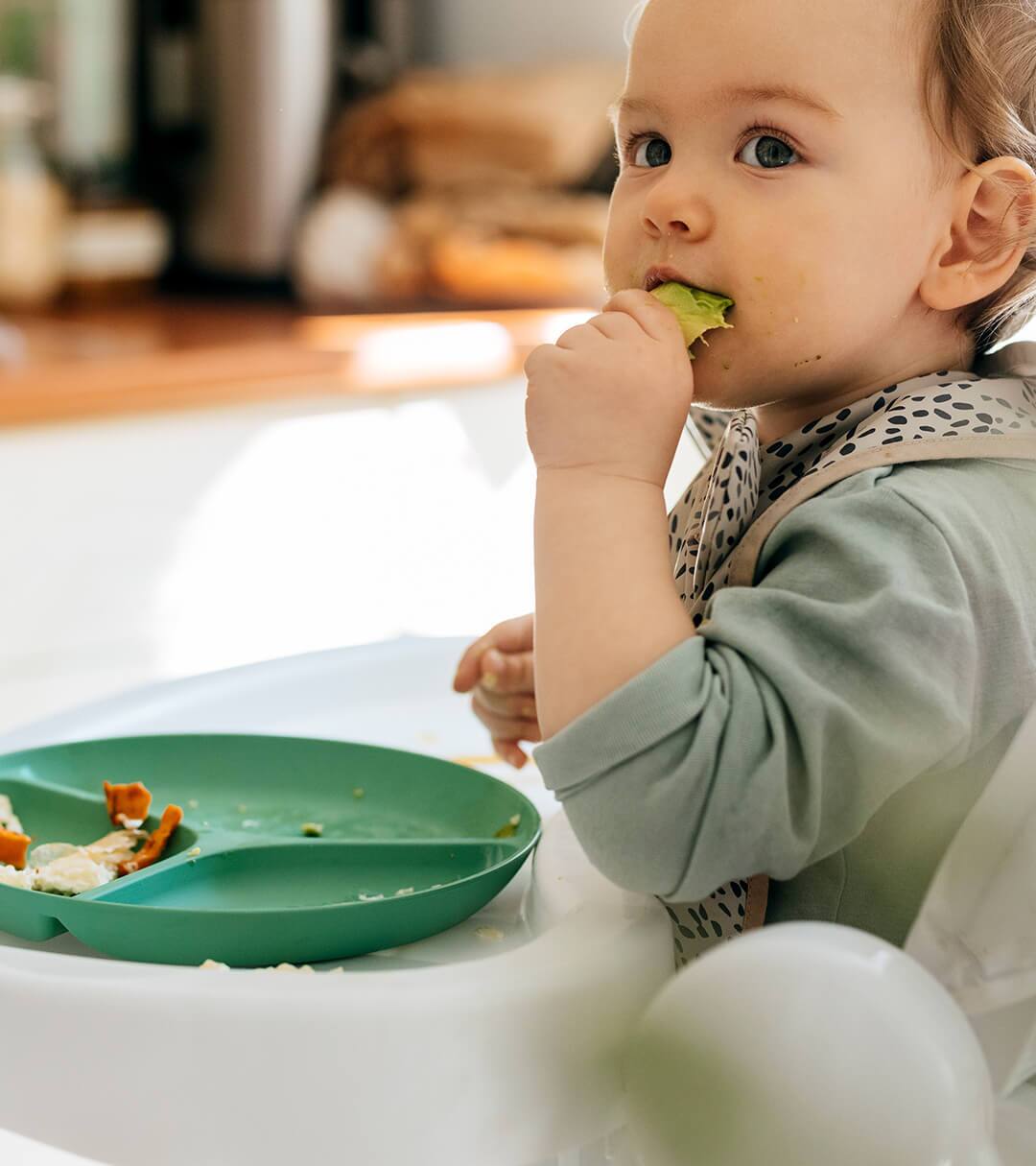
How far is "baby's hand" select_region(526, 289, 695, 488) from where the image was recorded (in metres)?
0.56

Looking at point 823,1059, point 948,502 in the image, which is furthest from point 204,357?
point 823,1059

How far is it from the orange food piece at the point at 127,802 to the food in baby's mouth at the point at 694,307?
0.28 m


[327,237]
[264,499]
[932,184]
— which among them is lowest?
[264,499]

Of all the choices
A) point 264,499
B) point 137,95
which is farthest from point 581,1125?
point 137,95

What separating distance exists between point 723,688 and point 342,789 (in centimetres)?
24

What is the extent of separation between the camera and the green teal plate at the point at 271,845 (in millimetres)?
533

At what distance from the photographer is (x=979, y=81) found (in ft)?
1.95

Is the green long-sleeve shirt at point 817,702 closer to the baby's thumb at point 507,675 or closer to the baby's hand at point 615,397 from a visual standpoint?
the baby's hand at point 615,397

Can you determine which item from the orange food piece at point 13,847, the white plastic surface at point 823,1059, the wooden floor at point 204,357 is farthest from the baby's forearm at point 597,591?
the wooden floor at point 204,357

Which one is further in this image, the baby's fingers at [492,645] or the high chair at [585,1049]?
the baby's fingers at [492,645]

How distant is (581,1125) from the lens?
20.0 inches

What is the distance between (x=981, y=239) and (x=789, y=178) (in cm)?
9

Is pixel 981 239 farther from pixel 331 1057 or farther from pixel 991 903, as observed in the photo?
pixel 331 1057

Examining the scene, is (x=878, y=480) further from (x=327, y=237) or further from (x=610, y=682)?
(x=327, y=237)
